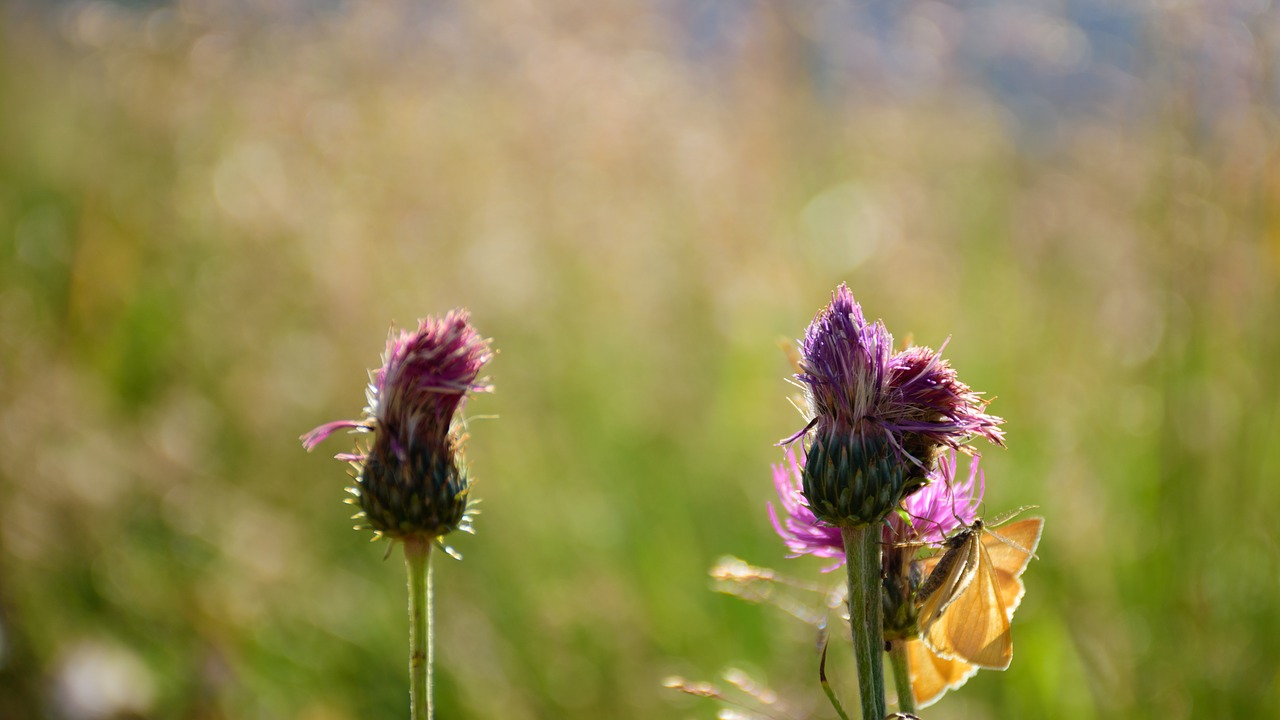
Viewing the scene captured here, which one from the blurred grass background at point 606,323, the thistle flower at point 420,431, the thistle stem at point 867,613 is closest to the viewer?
the thistle stem at point 867,613

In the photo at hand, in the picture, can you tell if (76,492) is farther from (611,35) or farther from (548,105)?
(611,35)

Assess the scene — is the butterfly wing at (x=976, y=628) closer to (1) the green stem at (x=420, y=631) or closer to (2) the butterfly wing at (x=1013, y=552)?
(2) the butterfly wing at (x=1013, y=552)

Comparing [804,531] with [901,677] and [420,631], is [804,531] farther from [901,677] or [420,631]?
[420,631]

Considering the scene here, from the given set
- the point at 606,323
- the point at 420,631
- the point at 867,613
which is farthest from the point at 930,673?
the point at 606,323

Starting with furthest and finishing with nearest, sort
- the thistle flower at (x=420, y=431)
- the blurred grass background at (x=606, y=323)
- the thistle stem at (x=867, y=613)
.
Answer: the blurred grass background at (x=606, y=323)
the thistle flower at (x=420, y=431)
the thistle stem at (x=867, y=613)

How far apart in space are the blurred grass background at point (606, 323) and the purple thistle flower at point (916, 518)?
39.9 inches

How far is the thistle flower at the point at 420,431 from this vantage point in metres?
1.08

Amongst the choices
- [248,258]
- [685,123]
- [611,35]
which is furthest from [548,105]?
[248,258]

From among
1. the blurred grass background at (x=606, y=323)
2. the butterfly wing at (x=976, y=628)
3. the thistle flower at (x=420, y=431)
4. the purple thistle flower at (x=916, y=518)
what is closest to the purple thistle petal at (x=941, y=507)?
the purple thistle flower at (x=916, y=518)

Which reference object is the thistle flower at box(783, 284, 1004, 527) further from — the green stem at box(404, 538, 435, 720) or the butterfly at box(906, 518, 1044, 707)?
the green stem at box(404, 538, 435, 720)

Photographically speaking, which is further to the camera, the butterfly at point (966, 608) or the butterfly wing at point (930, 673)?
Result: the butterfly wing at point (930, 673)

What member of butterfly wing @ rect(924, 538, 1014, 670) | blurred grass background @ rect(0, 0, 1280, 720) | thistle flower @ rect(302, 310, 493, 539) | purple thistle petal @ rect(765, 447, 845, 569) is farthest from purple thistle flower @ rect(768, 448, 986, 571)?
blurred grass background @ rect(0, 0, 1280, 720)

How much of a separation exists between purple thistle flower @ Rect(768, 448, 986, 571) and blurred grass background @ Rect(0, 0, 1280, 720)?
1.01m

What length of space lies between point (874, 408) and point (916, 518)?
0.58 ft
